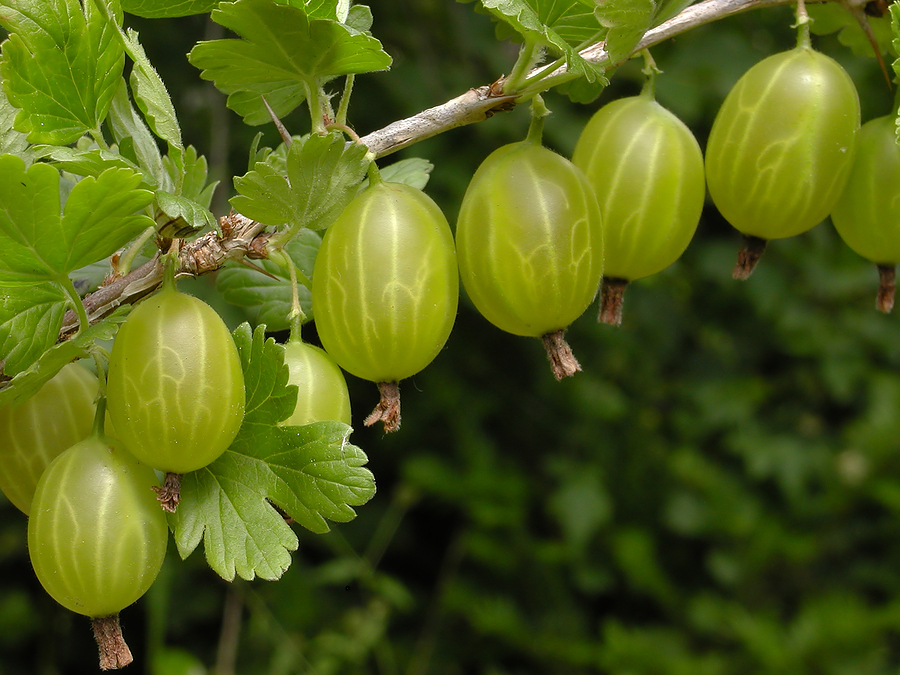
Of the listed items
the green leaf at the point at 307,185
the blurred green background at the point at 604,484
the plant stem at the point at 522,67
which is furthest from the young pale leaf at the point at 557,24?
the blurred green background at the point at 604,484

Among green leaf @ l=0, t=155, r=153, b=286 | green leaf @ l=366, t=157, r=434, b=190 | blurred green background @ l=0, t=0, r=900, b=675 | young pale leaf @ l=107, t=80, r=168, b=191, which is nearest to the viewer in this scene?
green leaf @ l=0, t=155, r=153, b=286

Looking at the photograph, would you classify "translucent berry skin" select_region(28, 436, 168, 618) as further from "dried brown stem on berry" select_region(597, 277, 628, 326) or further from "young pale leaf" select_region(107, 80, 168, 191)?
"dried brown stem on berry" select_region(597, 277, 628, 326)

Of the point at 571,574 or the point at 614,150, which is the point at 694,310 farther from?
the point at 614,150

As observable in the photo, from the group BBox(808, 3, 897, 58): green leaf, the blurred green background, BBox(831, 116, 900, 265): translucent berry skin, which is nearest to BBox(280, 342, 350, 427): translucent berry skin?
BBox(831, 116, 900, 265): translucent berry skin

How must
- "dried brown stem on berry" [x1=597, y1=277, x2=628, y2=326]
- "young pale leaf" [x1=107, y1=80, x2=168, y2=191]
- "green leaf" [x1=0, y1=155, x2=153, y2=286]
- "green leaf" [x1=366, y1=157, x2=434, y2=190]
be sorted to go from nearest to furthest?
"green leaf" [x1=0, y1=155, x2=153, y2=286] → "young pale leaf" [x1=107, y1=80, x2=168, y2=191] → "dried brown stem on berry" [x1=597, y1=277, x2=628, y2=326] → "green leaf" [x1=366, y1=157, x2=434, y2=190]

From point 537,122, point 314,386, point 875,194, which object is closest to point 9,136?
point 314,386

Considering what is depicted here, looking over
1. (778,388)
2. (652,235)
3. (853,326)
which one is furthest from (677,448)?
(652,235)

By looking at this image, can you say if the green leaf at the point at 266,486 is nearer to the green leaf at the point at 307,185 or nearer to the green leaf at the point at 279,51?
the green leaf at the point at 307,185
